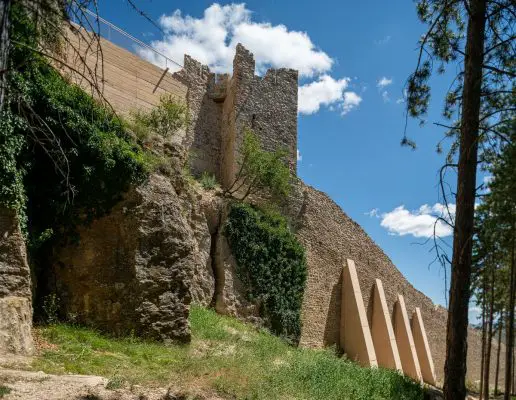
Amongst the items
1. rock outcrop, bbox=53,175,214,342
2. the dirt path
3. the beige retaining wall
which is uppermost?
the beige retaining wall

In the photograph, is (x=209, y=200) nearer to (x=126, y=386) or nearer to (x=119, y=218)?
(x=119, y=218)

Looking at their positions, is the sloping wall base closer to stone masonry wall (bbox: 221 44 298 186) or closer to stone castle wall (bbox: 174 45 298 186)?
stone masonry wall (bbox: 221 44 298 186)

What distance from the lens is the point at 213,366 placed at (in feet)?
27.5

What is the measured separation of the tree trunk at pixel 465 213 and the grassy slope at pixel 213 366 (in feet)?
9.39

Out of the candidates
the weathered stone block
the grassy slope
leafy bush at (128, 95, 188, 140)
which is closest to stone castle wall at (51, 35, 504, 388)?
leafy bush at (128, 95, 188, 140)

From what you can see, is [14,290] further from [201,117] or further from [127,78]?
[201,117]

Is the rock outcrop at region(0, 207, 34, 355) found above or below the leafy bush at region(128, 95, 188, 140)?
below

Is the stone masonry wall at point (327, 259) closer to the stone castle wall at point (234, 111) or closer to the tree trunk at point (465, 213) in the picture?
the stone castle wall at point (234, 111)

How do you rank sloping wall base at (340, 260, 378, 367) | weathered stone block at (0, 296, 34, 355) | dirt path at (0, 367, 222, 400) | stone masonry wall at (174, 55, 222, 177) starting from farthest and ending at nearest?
1. stone masonry wall at (174, 55, 222, 177)
2. sloping wall base at (340, 260, 378, 367)
3. weathered stone block at (0, 296, 34, 355)
4. dirt path at (0, 367, 222, 400)

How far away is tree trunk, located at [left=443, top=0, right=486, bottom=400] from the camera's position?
6.81 m

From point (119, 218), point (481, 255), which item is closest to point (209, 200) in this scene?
point (119, 218)

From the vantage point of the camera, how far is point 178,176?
12.3 metres

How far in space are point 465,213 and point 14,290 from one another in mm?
7345

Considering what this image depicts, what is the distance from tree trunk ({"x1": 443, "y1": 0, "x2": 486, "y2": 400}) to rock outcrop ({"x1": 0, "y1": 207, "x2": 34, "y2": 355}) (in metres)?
6.47
